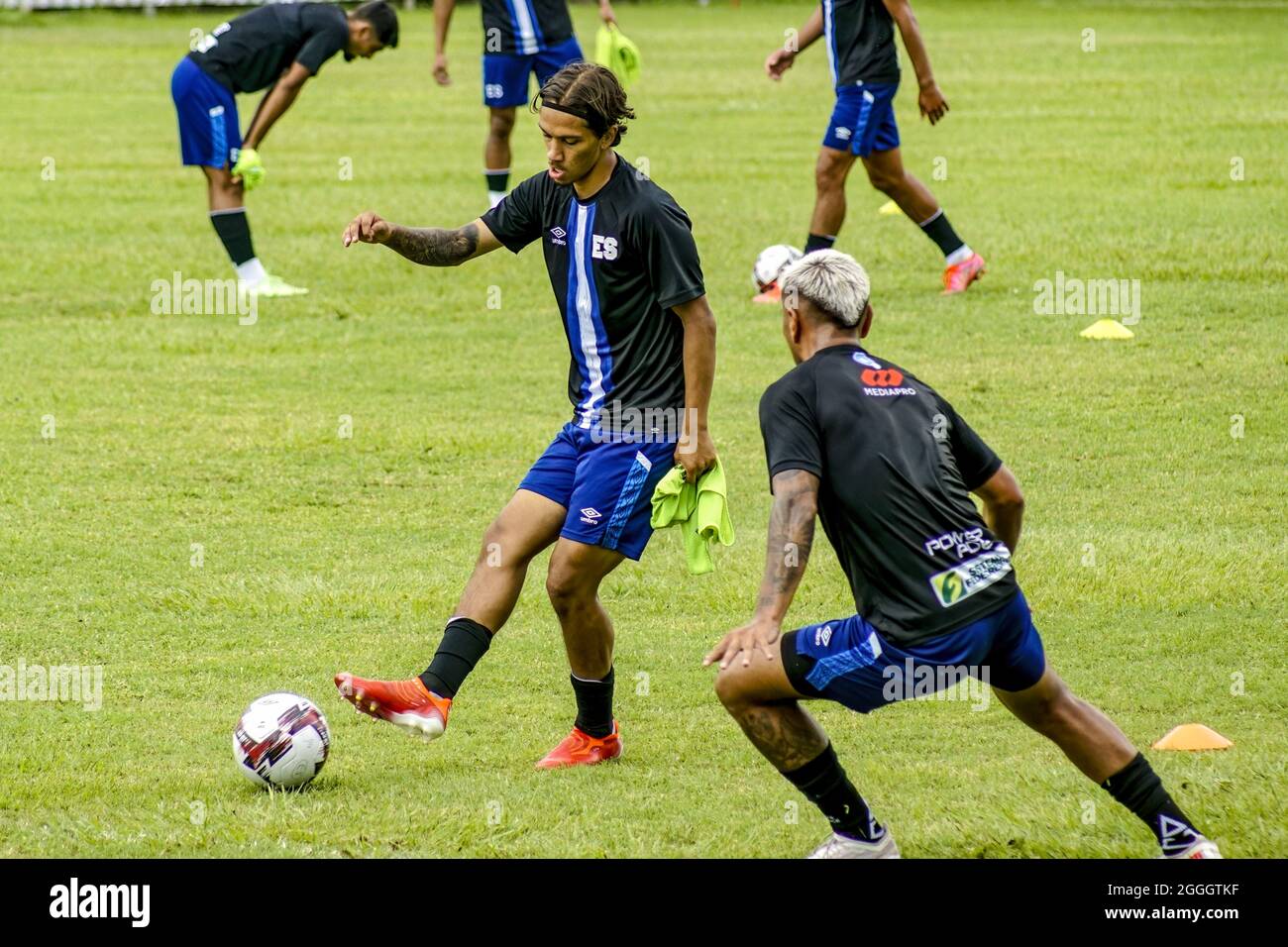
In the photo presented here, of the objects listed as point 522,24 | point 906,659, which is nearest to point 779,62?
point 522,24

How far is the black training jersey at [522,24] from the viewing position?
1429 centimetres

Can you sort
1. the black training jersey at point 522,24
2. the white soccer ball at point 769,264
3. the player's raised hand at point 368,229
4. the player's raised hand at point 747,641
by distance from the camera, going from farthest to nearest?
1. the black training jersey at point 522,24
2. the white soccer ball at point 769,264
3. the player's raised hand at point 368,229
4. the player's raised hand at point 747,641

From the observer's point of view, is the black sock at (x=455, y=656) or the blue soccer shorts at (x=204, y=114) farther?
the blue soccer shorts at (x=204, y=114)

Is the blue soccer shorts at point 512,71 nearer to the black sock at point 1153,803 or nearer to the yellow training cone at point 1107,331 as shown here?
the yellow training cone at point 1107,331

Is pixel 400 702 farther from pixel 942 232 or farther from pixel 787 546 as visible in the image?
pixel 942 232

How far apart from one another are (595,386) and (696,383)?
41 cm

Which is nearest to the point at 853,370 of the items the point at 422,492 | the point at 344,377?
the point at 422,492

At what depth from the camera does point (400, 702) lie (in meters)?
5.58

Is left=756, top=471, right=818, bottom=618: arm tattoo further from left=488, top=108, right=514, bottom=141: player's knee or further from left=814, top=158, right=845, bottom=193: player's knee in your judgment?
left=488, top=108, right=514, bottom=141: player's knee

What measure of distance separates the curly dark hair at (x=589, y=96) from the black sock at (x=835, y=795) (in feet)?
7.00

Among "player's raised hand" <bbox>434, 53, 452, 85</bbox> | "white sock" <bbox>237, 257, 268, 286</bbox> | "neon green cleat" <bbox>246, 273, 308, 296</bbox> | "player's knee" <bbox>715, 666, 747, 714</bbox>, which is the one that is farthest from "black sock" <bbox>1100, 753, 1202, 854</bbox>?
"player's raised hand" <bbox>434, 53, 452, 85</bbox>

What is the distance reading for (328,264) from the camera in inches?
570

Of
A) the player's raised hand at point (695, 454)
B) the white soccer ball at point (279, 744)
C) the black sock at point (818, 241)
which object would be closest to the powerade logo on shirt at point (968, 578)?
the player's raised hand at point (695, 454)

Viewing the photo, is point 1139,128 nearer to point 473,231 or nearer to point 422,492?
point 422,492
